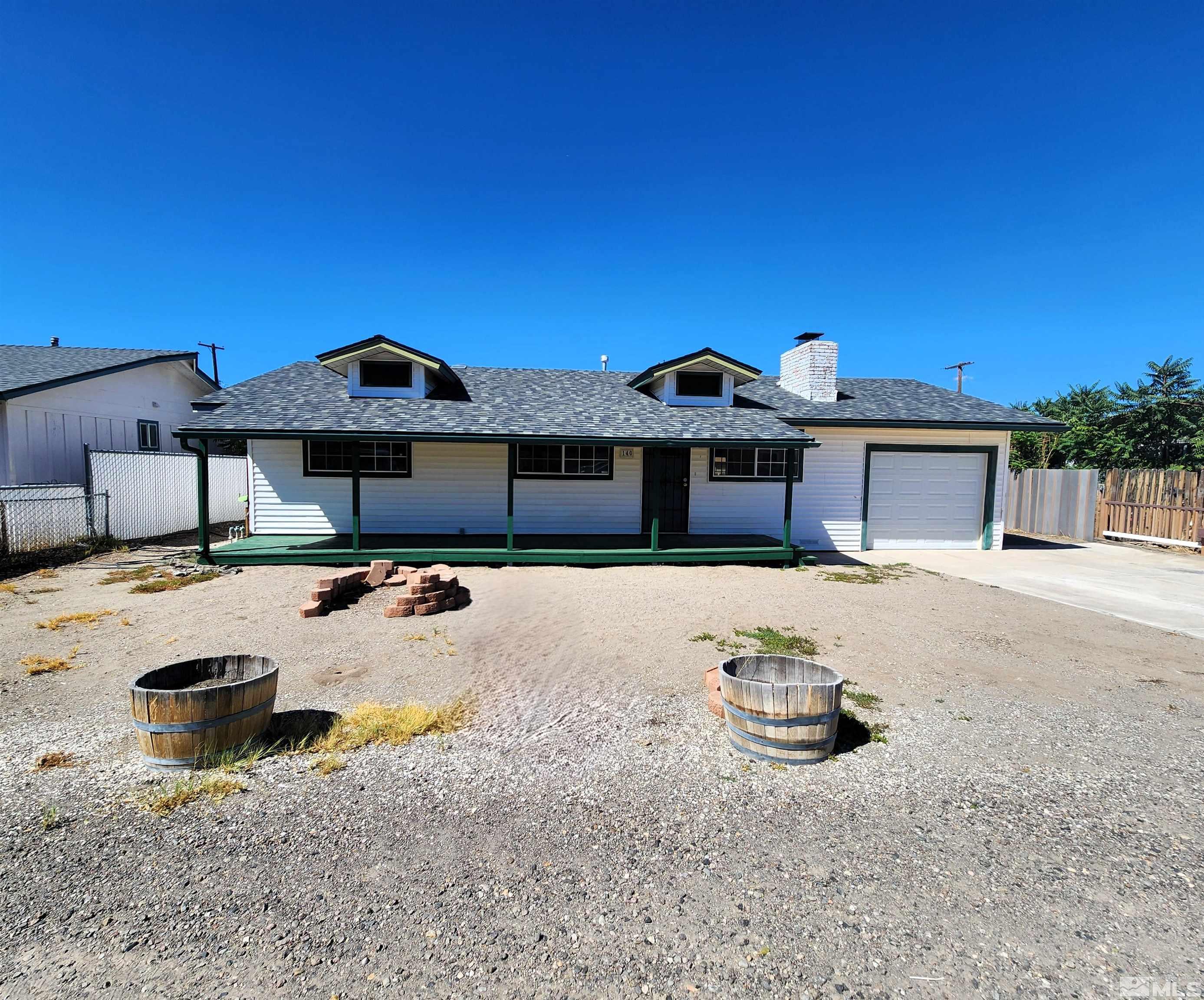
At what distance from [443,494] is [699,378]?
6.07 m

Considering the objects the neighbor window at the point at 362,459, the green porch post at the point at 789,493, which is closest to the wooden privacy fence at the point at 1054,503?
the green porch post at the point at 789,493

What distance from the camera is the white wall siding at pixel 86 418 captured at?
13117 millimetres

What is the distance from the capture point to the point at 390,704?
14.7 feet

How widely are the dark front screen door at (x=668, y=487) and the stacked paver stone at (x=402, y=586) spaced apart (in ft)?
16.5

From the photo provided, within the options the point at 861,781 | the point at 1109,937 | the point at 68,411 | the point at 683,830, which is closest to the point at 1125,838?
the point at 1109,937

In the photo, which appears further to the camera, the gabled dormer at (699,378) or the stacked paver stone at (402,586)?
the gabled dormer at (699,378)

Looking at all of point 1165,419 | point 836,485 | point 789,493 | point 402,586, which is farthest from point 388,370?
point 1165,419

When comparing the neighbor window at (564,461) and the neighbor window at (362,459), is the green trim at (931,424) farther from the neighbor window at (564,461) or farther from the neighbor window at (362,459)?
the neighbor window at (362,459)

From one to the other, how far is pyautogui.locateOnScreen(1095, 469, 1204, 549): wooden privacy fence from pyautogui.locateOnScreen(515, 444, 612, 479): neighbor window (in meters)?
13.2


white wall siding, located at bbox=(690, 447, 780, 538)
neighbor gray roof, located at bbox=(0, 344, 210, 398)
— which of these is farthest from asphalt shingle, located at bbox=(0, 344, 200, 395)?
white wall siding, located at bbox=(690, 447, 780, 538)

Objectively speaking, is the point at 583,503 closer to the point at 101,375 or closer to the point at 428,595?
the point at 428,595

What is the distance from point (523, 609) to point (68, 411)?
48.2ft

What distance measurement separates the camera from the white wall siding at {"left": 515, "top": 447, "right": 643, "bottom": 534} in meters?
11.8

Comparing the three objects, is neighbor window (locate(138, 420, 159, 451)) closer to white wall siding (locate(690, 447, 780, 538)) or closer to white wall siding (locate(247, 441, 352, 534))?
white wall siding (locate(247, 441, 352, 534))
